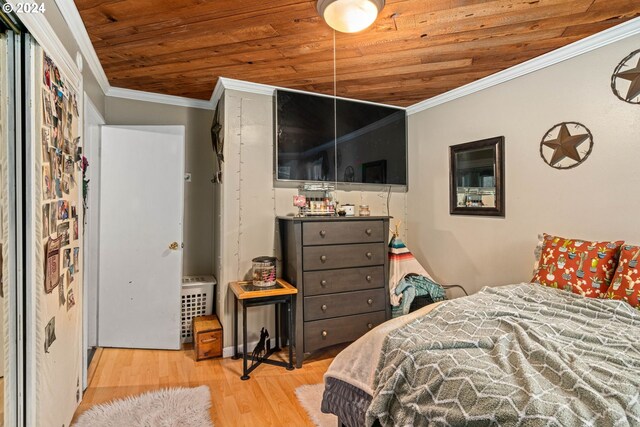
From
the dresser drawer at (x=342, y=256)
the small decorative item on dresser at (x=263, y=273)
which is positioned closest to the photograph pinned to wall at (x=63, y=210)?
the small decorative item on dresser at (x=263, y=273)

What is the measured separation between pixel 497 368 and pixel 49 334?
186 cm

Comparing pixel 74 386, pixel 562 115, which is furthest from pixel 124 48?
pixel 562 115

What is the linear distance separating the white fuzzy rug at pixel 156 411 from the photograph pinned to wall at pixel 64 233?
107 centimetres

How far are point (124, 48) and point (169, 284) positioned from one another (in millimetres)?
1921

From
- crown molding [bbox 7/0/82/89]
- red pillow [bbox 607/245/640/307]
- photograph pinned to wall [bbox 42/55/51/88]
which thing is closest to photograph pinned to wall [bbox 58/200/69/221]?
photograph pinned to wall [bbox 42/55/51/88]

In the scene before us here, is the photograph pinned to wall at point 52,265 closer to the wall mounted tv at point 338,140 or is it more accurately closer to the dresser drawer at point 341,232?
the dresser drawer at point 341,232

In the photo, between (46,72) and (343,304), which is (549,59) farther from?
(46,72)

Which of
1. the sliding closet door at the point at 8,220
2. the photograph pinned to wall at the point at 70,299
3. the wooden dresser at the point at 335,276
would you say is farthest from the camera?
the wooden dresser at the point at 335,276

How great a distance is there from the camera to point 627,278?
1766mm

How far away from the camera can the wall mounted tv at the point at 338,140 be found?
3076mm

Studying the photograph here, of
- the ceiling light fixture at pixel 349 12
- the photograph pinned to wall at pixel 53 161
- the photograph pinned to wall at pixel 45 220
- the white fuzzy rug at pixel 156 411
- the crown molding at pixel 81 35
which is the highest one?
the crown molding at pixel 81 35

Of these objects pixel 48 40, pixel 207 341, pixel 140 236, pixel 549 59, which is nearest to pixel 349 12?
pixel 48 40

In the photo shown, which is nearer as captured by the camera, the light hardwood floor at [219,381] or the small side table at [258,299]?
the light hardwood floor at [219,381]

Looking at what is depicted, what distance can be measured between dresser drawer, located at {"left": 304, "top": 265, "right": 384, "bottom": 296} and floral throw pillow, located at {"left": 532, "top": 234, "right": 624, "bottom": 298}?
3.92 ft
